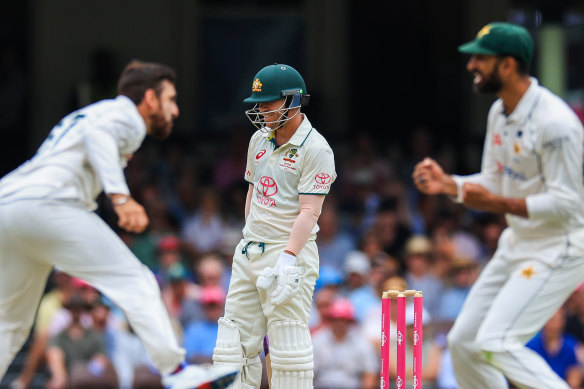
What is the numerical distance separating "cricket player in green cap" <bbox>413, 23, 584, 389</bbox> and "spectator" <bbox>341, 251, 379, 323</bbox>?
10.3 ft

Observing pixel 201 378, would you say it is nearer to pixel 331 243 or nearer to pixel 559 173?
pixel 559 173

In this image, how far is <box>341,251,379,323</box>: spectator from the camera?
898cm

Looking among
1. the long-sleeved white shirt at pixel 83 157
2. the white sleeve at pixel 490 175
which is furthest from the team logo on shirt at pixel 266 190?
the white sleeve at pixel 490 175

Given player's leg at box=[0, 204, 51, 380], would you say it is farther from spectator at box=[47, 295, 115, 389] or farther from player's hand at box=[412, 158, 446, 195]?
spectator at box=[47, 295, 115, 389]

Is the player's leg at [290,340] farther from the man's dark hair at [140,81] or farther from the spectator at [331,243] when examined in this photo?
the spectator at [331,243]

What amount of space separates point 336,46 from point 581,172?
24.0ft

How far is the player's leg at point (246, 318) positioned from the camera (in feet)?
17.3

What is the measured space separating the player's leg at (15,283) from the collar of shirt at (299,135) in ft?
4.20

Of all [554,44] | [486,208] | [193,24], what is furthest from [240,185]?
[486,208]

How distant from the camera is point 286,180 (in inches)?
208

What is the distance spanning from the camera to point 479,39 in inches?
227

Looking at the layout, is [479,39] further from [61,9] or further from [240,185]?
[61,9]

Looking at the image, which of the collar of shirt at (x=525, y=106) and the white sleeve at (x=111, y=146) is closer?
the white sleeve at (x=111, y=146)

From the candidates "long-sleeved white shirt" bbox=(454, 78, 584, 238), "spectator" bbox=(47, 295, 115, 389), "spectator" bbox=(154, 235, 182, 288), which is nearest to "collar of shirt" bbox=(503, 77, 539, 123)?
"long-sleeved white shirt" bbox=(454, 78, 584, 238)
